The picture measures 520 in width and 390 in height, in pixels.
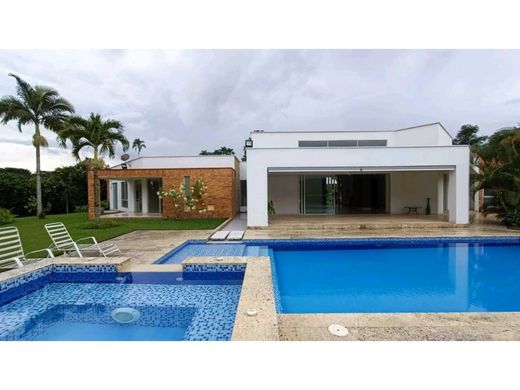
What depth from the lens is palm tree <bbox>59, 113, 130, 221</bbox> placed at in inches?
760

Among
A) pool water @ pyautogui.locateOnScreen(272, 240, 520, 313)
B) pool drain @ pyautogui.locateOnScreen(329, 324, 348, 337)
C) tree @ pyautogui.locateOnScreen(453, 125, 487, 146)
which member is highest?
tree @ pyautogui.locateOnScreen(453, 125, 487, 146)

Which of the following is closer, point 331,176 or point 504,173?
point 504,173

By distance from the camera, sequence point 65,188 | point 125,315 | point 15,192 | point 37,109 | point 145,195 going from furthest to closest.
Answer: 1. point 65,188
2. point 15,192
3. point 145,195
4. point 37,109
5. point 125,315

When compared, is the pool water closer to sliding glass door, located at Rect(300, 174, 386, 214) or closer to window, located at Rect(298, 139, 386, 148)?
sliding glass door, located at Rect(300, 174, 386, 214)

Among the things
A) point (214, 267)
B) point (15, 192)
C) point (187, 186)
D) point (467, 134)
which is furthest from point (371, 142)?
point (15, 192)

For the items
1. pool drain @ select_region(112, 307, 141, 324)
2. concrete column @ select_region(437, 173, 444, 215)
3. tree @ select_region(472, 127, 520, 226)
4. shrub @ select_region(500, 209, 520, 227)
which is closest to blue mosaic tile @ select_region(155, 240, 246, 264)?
pool drain @ select_region(112, 307, 141, 324)

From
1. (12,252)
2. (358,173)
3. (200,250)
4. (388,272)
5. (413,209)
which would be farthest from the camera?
(413,209)

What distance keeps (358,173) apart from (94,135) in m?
18.8

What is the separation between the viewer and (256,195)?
13648 mm

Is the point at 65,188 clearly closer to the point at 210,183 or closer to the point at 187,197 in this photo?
the point at 187,197

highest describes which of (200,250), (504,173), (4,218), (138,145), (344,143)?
(138,145)

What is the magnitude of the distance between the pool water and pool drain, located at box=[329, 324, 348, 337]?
4.70ft

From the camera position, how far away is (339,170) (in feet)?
45.6
